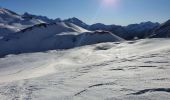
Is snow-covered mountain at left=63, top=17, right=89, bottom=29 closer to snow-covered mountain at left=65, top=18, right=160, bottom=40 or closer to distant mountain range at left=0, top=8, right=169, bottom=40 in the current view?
snow-covered mountain at left=65, top=18, right=160, bottom=40

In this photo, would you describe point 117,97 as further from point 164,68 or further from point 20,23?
point 20,23

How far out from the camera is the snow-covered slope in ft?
148

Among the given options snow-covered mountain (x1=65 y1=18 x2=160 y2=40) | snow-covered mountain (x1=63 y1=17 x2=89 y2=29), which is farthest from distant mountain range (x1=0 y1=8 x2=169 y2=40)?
snow-covered mountain (x1=63 y1=17 x2=89 y2=29)

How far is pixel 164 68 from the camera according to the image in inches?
310

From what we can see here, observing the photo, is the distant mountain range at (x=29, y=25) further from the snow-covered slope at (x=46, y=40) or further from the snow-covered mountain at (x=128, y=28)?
the snow-covered slope at (x=46, y=40)

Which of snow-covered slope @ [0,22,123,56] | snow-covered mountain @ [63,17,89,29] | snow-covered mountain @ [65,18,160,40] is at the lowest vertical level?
snow-covered slope @ [0,22,123,56]

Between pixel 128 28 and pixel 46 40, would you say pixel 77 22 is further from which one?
pixel 46 40

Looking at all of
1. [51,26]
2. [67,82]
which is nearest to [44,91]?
[67,82]

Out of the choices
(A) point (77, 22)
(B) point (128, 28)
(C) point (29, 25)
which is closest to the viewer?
(C) point (29, 25)

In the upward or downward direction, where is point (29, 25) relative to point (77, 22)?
downward

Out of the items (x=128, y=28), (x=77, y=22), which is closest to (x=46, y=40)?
(x=128, y=28)

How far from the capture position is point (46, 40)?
156 feet

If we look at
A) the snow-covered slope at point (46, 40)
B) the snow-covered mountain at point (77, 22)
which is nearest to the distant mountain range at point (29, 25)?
the snow-covered mountain at point (77, 22)

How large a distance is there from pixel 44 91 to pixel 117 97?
2.07m
